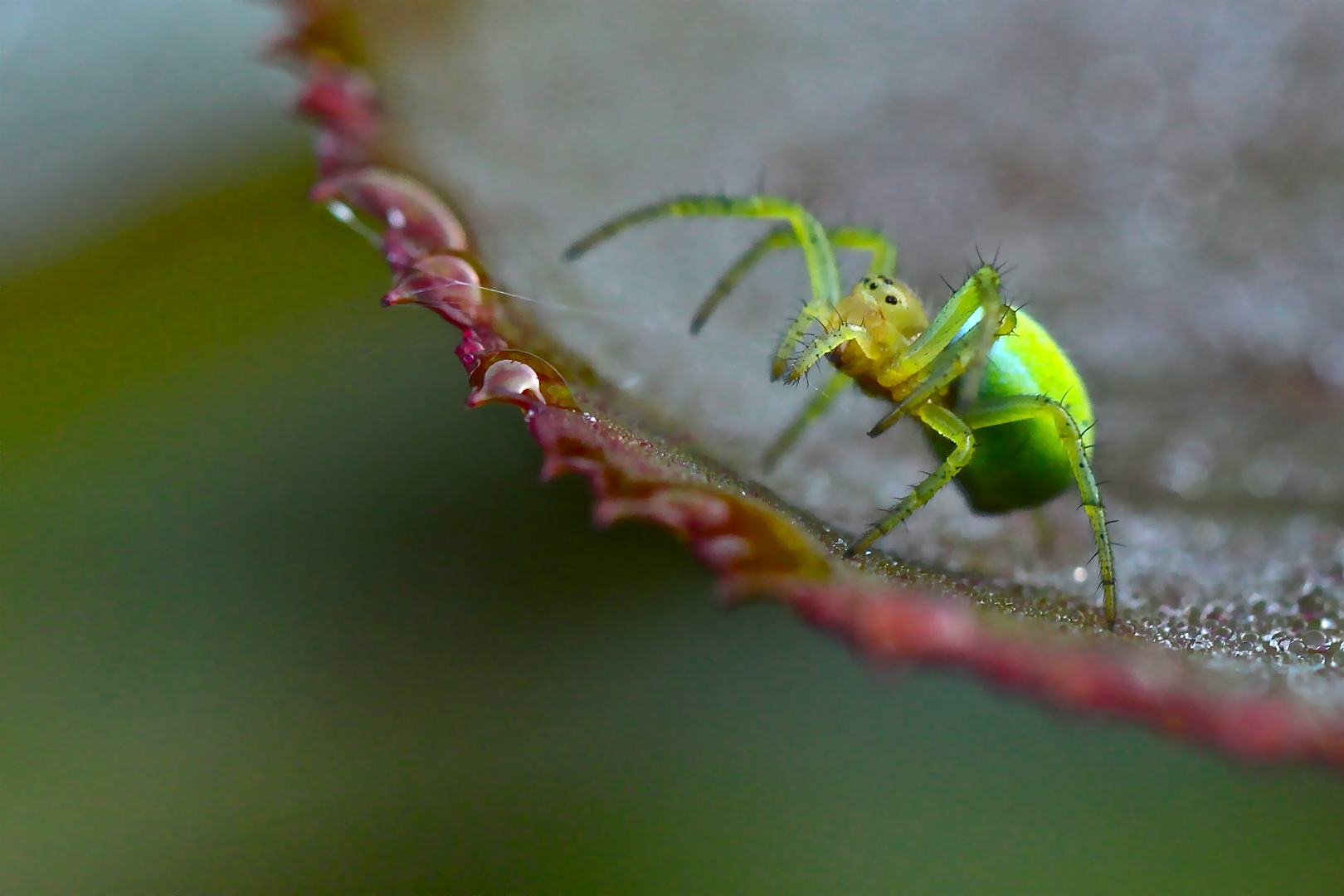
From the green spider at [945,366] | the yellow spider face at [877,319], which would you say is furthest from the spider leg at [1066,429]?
the yellow spider face at [877,319]

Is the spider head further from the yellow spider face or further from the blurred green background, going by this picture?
the blurred green background

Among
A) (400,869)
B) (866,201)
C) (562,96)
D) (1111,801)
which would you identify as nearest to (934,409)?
(866,201)

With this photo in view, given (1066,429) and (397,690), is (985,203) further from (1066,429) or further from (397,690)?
(397,690)

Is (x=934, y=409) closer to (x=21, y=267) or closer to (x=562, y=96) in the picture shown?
(x=562, y=96)

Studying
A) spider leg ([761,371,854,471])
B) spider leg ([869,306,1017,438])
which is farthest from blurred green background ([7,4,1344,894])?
spider leg ([869,306,1017,438])

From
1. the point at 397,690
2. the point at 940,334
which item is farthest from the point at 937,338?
the point at 397,690

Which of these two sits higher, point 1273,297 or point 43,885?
point 1273,297
